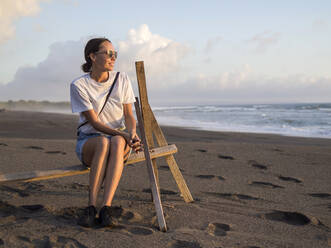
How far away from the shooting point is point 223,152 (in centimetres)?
655

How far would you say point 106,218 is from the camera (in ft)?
8.79

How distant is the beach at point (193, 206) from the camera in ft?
8.30

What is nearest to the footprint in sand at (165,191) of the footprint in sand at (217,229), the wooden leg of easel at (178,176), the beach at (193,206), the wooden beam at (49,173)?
the beach at (193,206)

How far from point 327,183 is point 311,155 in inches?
80.5

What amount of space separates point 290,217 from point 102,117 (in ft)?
7.05

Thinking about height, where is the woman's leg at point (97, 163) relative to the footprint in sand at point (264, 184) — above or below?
above

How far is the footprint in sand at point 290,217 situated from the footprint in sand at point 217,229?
1.86ft

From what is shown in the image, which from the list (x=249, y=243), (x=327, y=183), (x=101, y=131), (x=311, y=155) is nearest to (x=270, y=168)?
(x=327, y=183)

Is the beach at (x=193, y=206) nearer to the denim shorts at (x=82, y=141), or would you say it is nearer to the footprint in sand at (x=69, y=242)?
the footprint in sand at (x=69, y=242)

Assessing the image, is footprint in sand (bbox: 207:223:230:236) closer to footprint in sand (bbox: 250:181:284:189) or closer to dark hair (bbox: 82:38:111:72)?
footprint in sand (bbox: 250:181:284:189)

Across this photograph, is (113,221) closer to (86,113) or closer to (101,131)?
(101,131)

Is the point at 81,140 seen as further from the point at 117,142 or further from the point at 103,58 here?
the point at 103,58

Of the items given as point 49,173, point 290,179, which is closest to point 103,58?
point 49,173

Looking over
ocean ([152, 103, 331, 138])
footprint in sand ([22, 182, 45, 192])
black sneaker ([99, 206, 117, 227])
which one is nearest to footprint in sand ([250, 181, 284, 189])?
black sneaker ([99, 206, 117, 227])
